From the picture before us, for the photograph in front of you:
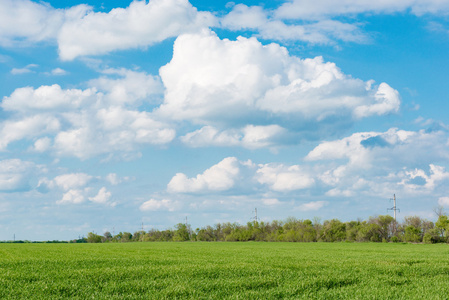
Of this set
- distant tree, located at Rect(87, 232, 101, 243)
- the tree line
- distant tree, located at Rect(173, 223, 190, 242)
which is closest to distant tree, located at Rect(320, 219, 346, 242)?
the tree line

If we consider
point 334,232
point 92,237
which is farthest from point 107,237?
point 334,232

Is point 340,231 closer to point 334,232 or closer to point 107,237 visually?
point 334,232

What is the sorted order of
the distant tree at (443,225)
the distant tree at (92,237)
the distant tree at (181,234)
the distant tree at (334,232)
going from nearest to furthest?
the distant tree at (443,225) < the distant tree at (334,232) < the distant tree at (181,234) < the distant tree at (92,237)

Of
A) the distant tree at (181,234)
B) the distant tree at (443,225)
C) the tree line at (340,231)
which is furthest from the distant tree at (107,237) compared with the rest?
the distant tree at (443,225)

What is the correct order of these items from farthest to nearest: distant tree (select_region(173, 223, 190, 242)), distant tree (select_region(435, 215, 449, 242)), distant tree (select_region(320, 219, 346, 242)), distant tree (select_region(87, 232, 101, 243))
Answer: distant tree (select_region(87, 232, 101, 243)) < distant tree (select_region(173, 223, 190, 242)) < distant tree (select_region(320, 219, 346, 242)) < distant tree (select_region(435, 215, 449, 242))

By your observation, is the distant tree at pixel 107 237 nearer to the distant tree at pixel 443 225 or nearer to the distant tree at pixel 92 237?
the distant tree at pixel 92 237

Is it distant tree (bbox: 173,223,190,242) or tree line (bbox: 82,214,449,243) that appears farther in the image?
distant tree (bbox: 173,223,190,242)

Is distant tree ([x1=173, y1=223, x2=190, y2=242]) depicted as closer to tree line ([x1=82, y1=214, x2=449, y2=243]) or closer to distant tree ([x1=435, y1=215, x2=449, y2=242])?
tree line ([x1=82, y1=214, x2=449, y2=243])

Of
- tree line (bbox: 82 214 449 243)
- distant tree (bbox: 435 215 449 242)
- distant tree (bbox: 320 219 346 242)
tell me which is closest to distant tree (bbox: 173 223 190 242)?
tree line (bbox: 82 214 449 243)

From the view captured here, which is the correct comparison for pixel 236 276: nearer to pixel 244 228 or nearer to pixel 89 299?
pixel 89 299

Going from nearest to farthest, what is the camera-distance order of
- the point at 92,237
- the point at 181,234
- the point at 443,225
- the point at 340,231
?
1. the point at 443,225
2. the point at 340,231
3. the point at 181,234
4. the point at 92,237

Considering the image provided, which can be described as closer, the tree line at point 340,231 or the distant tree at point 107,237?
the tree line at point 340,231

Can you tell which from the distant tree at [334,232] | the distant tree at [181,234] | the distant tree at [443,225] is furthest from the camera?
the distant tree at [181,234]

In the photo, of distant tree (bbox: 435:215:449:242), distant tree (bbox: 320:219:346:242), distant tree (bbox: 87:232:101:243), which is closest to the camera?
distant tree (bbox: 435:215:449:242)
